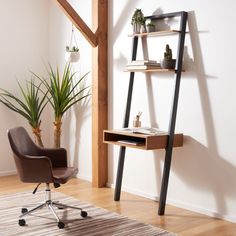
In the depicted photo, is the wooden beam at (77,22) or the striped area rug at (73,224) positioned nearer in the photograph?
the striped area rug at (73,224)

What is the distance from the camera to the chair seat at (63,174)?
376cm

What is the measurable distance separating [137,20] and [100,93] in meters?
1.02

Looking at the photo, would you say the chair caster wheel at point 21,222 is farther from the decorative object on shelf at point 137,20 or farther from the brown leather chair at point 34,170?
the decorative object on shelf at point 137,20

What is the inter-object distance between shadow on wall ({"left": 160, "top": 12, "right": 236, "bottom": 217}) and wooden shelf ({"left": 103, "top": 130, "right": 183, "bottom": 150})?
18 cm

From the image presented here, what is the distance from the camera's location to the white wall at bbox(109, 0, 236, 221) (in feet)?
12.8

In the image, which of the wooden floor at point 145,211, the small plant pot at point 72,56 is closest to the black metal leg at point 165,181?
the wooden floor at point 145,211

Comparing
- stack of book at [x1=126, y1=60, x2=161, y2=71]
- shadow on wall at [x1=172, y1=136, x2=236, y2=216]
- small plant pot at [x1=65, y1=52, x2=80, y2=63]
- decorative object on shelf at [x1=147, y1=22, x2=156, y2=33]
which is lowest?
shadow on wall at [x1=172, y1=136, x2=236, y2=216]

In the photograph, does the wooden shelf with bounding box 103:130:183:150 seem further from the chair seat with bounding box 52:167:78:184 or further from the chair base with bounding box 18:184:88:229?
the chair base with bounding box 18:184:88:229

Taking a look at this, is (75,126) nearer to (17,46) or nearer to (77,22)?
(17,46)

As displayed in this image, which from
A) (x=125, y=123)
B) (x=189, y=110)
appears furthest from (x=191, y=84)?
(x=125, y=123)

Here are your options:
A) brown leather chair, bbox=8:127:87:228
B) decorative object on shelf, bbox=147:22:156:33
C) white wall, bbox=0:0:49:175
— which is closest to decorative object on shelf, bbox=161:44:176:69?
decorative object on shelf, bbox=147:22:156:33

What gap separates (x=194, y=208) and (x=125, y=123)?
1.14 m

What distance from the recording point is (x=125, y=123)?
4.68 metres

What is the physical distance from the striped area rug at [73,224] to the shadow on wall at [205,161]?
0.70m
